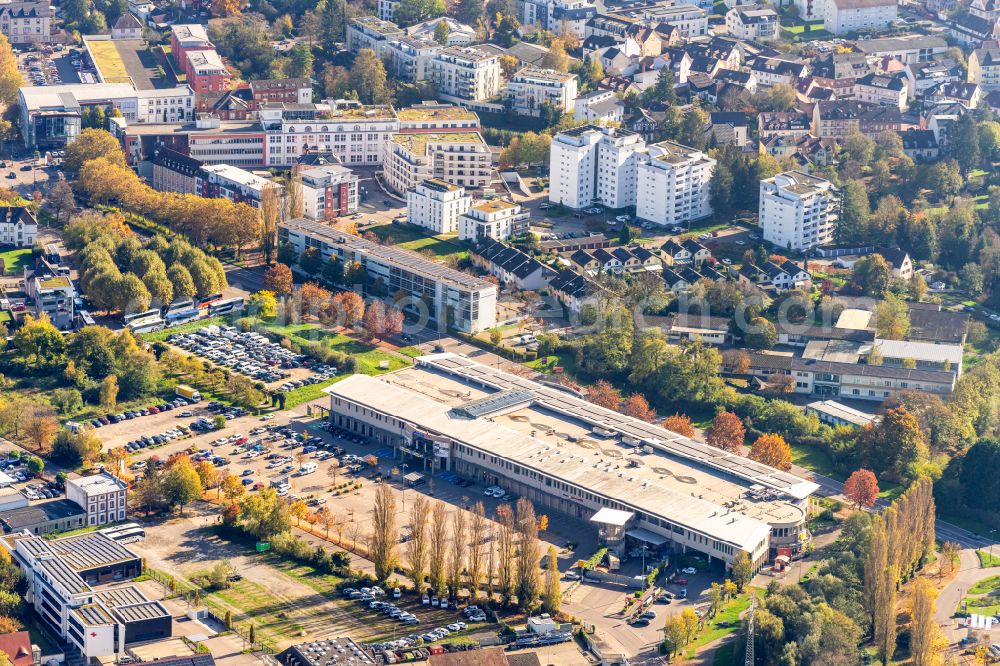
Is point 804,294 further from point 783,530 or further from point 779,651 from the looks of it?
point 779,651

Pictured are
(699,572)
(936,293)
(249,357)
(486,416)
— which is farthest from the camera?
(936,293)

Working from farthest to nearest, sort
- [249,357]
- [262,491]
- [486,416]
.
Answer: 1. [249,357]
2. [486,416]
3. [262,491]

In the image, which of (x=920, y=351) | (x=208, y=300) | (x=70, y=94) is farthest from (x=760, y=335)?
(x=70, y=94)

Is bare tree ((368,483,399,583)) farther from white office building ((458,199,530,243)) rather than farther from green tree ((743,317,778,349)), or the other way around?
white office building ((458,199,530,243))

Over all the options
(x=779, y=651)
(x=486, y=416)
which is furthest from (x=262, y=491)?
(x=779, y=651)

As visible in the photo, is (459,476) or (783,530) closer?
(783,530)

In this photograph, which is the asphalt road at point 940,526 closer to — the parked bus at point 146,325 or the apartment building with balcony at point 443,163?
the parked bus at point 146,325

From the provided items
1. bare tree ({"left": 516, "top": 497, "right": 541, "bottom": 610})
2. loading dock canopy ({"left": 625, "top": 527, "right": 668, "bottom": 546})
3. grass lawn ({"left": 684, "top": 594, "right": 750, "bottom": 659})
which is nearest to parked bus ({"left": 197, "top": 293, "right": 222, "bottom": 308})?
bare tree ({"left": 516, "top": 497, "right": 541, "bottom": 610})
